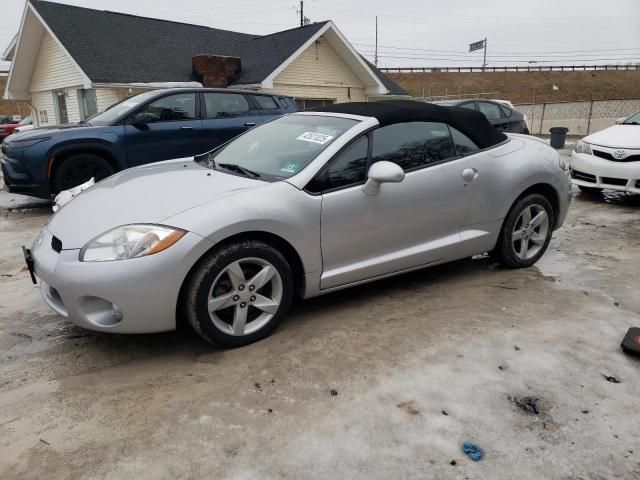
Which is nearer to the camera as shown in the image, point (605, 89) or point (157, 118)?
point (157, 118)

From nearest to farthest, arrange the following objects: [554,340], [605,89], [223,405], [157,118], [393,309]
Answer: [223,405], [554,340], [393,309], [157,118], [605,89]

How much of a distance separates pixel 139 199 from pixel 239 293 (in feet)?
2.89

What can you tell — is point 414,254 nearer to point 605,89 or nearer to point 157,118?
point 157,118

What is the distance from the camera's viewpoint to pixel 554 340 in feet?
10.5

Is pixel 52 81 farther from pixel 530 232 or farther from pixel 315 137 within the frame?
pixel 530 232

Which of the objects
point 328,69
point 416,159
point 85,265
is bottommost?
point 85,265

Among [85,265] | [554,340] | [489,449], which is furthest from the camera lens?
[554,340]

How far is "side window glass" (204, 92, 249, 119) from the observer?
7.85m

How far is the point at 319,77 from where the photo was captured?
1845 cm

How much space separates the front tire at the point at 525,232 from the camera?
4.31 m

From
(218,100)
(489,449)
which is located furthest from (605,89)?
(489,449)

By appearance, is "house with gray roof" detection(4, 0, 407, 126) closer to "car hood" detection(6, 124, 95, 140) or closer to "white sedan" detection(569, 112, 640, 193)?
"car hood" detection(6, 124, 95, 140)

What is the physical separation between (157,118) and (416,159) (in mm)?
4901

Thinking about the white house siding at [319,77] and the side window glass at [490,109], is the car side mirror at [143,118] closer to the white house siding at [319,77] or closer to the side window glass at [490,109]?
the side window glass at [490,109]
